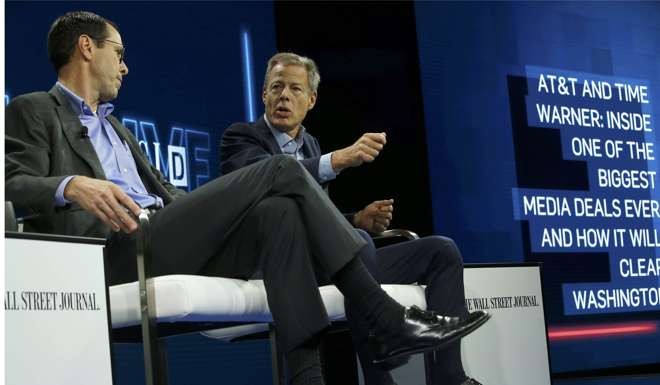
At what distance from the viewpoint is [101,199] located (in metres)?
2.10

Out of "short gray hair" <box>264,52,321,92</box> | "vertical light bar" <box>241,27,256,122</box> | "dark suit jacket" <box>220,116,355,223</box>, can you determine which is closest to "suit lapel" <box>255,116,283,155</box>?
"dark suit jacket" <box>220,116,355,223</box>

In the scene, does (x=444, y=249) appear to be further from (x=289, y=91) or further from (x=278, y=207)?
(x=278, y=207)

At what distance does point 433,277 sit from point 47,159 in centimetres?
125

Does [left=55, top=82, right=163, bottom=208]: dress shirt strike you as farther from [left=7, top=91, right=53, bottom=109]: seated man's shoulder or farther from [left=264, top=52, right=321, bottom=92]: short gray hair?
[left=264, top=52, right=321, bottom=92]: short gray hair

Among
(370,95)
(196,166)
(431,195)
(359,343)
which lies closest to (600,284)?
(431,195)

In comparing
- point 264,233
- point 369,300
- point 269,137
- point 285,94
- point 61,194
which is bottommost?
point 369,300

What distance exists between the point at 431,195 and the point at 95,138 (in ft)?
8.07

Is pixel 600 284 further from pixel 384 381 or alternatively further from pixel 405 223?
pixel 384 381

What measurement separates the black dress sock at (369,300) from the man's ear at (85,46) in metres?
0.97

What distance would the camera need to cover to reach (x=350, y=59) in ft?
15.7

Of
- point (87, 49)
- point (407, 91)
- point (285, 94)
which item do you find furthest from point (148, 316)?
point (407, 91)

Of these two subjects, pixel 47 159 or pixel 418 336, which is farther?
pixel 47 159

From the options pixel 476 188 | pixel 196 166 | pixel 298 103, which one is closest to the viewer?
pixel 298 103

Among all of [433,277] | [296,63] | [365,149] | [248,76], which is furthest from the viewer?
[248,76]
